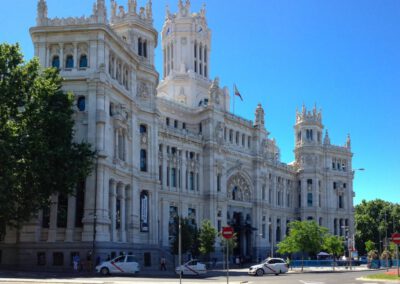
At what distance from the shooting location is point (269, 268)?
57.3 metres

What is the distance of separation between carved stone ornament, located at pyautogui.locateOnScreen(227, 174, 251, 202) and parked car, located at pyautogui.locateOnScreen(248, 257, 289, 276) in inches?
1439

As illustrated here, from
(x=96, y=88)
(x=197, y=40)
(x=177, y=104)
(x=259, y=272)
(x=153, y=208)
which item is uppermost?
(x=197, y=40)

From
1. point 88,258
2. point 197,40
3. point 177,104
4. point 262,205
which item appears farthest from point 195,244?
point 197,40

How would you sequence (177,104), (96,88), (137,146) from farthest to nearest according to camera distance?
(177,104), (137,146), (96,88)

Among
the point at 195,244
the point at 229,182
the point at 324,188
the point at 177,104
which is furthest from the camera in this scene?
the point at 324,188

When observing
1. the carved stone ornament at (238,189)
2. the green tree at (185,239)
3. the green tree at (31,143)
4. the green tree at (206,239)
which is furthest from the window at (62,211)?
the carved stone ornament at (238,189)

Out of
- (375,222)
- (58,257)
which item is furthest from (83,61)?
(375,222)

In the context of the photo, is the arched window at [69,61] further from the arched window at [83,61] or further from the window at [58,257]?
the window at [58,257]

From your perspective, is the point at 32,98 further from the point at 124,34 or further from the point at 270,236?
the point at 270,236

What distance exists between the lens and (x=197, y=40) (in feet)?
332

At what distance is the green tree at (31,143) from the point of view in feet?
148

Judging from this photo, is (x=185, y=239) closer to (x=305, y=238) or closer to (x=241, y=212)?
(x=305, y=238)

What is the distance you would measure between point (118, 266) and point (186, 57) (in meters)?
57.8

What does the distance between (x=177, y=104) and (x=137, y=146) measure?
24.8m
